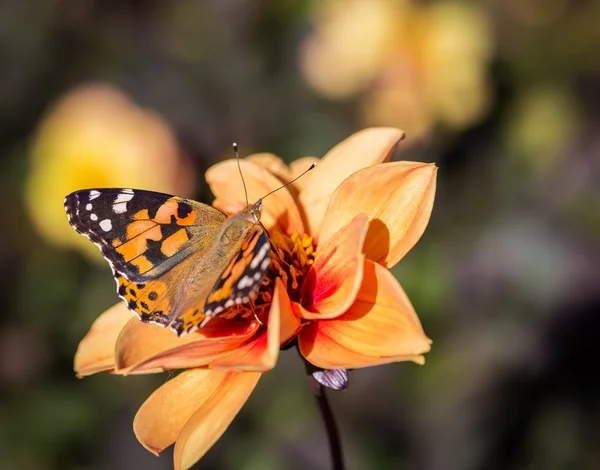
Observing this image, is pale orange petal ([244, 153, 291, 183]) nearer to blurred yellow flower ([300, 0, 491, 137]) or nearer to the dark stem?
the dark stem

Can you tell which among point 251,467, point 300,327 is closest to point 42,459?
point 251,467

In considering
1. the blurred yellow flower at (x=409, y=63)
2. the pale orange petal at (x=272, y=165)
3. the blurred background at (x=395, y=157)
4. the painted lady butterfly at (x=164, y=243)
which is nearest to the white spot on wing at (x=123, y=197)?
the painted lady butterfly at (x=164, y=243)

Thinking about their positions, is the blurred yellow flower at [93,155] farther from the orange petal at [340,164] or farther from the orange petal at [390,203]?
the orange petal at [390,203]

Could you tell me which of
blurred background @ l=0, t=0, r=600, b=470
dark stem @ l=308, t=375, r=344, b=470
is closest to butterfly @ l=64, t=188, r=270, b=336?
dark stem @ l=308, t=375, r=344, b=470

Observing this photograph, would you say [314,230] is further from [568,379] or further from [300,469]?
[568,379]

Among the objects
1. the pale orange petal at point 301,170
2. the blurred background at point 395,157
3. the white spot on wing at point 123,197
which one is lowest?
Result: the blurred background at point 395,157

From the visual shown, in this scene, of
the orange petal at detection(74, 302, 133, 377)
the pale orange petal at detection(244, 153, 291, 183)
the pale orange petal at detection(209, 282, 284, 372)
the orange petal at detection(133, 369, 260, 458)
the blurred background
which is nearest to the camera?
the pale orange petal at detection(209, 282, 284, 372)
